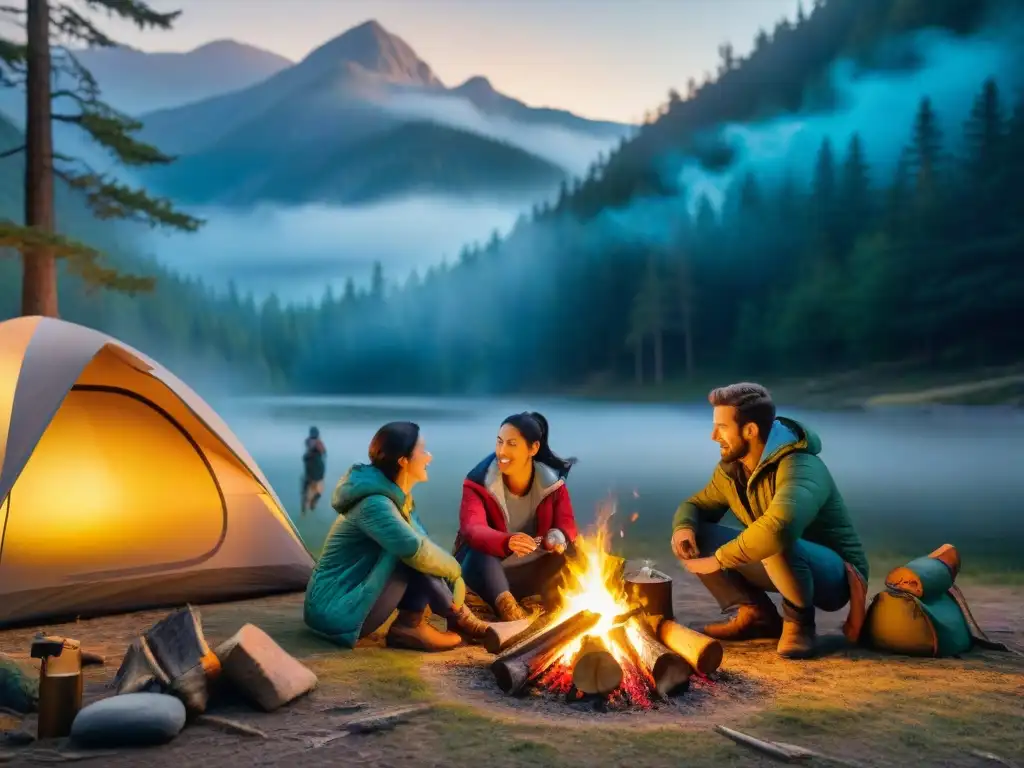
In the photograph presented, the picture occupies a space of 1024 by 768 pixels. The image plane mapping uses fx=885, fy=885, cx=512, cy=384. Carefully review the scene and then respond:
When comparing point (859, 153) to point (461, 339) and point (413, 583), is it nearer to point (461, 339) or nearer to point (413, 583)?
point (461, 339)

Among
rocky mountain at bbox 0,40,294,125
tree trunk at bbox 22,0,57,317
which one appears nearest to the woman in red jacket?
tree trunk at bbox 22,0,57,317

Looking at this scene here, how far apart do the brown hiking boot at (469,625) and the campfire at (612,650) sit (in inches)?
20.3

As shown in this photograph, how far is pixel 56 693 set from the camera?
3.34 meters

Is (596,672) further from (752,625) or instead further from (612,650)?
(752,625)

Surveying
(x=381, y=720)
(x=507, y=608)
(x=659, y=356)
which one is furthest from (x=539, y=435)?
(x=659, y=356)

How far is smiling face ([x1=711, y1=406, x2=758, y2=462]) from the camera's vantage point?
4.60m

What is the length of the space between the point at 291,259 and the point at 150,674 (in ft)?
94.2

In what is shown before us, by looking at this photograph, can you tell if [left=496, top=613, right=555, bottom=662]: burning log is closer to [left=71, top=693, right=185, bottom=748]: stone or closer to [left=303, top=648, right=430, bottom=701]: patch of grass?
[left=303, top=648, right=430, bottom=701]: patch of grass

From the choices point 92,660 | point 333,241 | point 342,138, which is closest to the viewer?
point 92,660

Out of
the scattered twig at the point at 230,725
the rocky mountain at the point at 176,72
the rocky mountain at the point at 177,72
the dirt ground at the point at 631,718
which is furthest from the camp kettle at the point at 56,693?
the rocky mountain at the point at 176,72

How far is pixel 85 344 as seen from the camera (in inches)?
220

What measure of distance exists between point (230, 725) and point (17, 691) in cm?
98

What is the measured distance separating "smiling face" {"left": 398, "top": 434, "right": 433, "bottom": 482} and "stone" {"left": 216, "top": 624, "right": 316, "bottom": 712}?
1273 mm

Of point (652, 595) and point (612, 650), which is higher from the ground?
point (652, 595)
